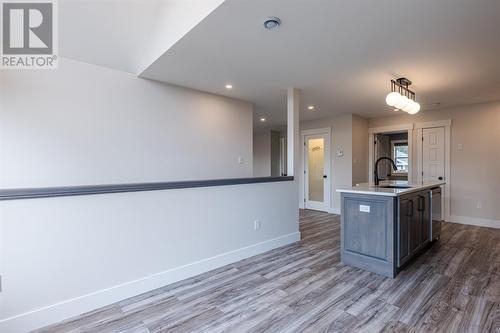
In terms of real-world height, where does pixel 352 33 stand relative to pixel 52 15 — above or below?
below

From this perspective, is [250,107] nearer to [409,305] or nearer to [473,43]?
[473,43]

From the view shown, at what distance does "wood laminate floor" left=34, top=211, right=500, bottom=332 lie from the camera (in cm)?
197

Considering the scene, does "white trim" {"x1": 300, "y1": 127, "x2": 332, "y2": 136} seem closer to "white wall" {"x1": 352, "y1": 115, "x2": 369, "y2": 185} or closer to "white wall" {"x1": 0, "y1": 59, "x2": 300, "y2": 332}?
"white wall" {"x1": 352, "y1": 115, "x2": 369, "y2": 185}

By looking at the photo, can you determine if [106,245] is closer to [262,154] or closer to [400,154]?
[262,154]

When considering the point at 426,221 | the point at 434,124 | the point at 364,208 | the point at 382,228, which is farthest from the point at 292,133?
the point at 434,124

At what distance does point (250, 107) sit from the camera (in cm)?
514

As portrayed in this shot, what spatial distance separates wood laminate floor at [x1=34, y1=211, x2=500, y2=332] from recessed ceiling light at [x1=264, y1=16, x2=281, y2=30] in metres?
2.45

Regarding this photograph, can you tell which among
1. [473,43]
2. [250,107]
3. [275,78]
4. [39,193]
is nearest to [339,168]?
[250,107]

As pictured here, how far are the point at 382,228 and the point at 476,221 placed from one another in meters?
3.88

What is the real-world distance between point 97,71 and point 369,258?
4.03m

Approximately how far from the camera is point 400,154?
7.84 meters

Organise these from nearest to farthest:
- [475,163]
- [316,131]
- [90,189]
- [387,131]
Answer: [90,189]
[475,163]
[387,131]
[316,131]

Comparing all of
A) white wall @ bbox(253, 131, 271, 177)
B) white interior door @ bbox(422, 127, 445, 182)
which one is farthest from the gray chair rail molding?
white wall @ bbox(253, 131, 271, 177)

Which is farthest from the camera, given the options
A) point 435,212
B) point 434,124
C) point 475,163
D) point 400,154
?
point 400,154
